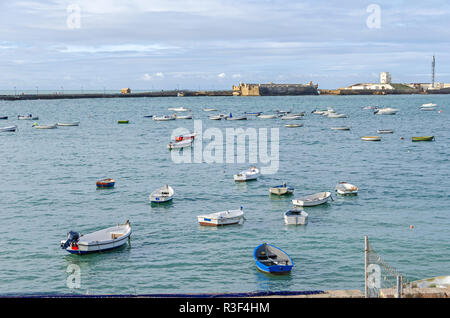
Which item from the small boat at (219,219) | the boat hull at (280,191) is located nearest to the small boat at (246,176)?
the boat hull at (280,191)

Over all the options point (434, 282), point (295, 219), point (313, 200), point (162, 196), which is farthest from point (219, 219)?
point (434, 282)

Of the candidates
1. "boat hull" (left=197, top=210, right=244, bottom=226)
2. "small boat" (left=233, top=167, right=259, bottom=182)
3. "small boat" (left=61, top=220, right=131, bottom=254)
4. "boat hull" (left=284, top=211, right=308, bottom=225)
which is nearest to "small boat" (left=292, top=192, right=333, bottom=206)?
"boat hull" (left=284, top=211, right=308, bottom=225)

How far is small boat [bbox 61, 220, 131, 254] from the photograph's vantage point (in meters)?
29.8

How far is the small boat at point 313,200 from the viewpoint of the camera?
40.1m

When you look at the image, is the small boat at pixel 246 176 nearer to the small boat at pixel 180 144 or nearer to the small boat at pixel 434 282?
the small boat at pixel 434 282

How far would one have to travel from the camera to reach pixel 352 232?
33719 millimetres

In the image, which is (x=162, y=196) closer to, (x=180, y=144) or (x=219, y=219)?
(x=219, y=219)

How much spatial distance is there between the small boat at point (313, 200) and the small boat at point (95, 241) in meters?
14.8

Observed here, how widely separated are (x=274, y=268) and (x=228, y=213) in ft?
34.7

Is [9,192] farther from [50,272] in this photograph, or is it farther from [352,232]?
[352,232]

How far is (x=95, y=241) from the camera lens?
3023 cm

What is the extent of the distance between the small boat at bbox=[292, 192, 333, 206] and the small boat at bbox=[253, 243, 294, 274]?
12234 millimetres

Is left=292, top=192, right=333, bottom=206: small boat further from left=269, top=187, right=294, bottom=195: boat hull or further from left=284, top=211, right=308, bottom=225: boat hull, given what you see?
left=284, top=211, right=308, bottom=225: boat hull
